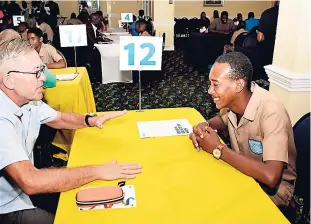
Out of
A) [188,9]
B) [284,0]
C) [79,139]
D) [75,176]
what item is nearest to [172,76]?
[284,0]

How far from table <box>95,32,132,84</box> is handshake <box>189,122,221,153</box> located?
420cm

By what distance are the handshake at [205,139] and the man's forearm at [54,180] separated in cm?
55

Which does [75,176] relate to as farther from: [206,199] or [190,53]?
[190,53]

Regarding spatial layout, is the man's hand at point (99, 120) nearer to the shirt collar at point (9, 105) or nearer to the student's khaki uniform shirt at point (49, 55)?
the shirt collar at point (9, 105)

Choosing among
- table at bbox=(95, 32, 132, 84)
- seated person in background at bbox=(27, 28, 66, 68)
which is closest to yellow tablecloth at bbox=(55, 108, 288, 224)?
seated person in background at bbox=(27, 28, 66, 68)

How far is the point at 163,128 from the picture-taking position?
1819mm

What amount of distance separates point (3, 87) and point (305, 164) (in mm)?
1340

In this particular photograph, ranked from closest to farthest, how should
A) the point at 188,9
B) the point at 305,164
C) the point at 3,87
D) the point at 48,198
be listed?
the point at 3,87
the point at 305,164
the point at 48,198
the point at 188,9

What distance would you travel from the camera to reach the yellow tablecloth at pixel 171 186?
107cm

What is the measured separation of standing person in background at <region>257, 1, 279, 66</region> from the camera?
3988mm

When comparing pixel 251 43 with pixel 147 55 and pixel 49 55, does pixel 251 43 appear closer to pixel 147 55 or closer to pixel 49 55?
pixel 49 55

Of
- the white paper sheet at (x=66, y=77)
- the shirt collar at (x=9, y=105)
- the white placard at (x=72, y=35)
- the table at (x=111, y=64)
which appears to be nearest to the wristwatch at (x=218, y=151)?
the shirt collar at (x=9, y=105)

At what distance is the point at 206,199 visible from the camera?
3.83 ft

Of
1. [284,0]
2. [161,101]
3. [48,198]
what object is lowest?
[161,101]
